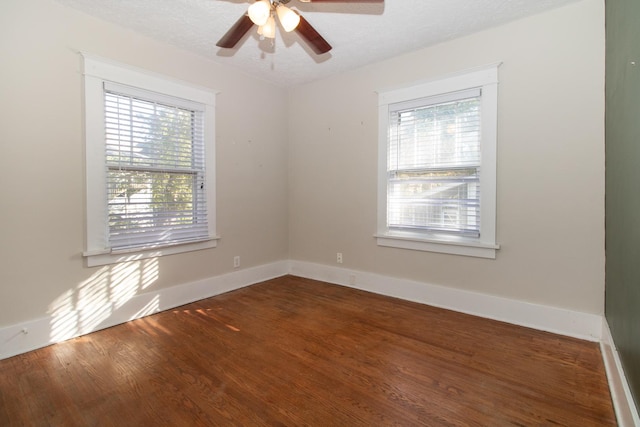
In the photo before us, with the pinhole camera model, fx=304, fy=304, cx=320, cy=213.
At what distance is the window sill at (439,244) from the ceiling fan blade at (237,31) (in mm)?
2401

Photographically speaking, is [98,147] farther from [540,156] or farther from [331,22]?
[540,156]

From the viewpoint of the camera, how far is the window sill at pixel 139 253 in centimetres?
259

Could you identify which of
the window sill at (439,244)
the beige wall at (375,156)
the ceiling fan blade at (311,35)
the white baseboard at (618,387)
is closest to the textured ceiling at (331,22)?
the beige wall at (375,156)

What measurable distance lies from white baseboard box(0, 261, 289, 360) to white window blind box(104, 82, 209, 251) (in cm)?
52

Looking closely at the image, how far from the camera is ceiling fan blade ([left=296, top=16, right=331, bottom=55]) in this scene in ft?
6.71

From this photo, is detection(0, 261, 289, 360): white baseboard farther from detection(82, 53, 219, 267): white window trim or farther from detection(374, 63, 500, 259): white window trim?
detection(374, 63, 500, 259): white window trim

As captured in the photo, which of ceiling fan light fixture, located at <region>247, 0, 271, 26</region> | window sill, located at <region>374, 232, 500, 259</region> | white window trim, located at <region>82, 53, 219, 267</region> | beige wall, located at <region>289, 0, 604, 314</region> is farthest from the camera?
window sill, located at <region>374, 232, 500, 259</region>

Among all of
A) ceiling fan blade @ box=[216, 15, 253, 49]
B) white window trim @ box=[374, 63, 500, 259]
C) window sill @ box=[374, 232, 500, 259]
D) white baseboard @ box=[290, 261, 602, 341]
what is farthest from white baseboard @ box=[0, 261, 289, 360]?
ceiling fan blade @ box=[216, 15, 253, 49]

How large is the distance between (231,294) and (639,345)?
3291 mm

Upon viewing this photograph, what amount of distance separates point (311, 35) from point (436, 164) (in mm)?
1764

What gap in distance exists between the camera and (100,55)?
2.59 metres

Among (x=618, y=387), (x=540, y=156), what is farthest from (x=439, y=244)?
(x=618, y=387)

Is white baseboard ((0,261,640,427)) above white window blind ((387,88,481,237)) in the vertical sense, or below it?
below

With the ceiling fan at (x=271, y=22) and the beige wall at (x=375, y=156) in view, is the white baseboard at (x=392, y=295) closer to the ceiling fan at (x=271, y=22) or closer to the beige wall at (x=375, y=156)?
the beige wall at (x=375, y=156)
